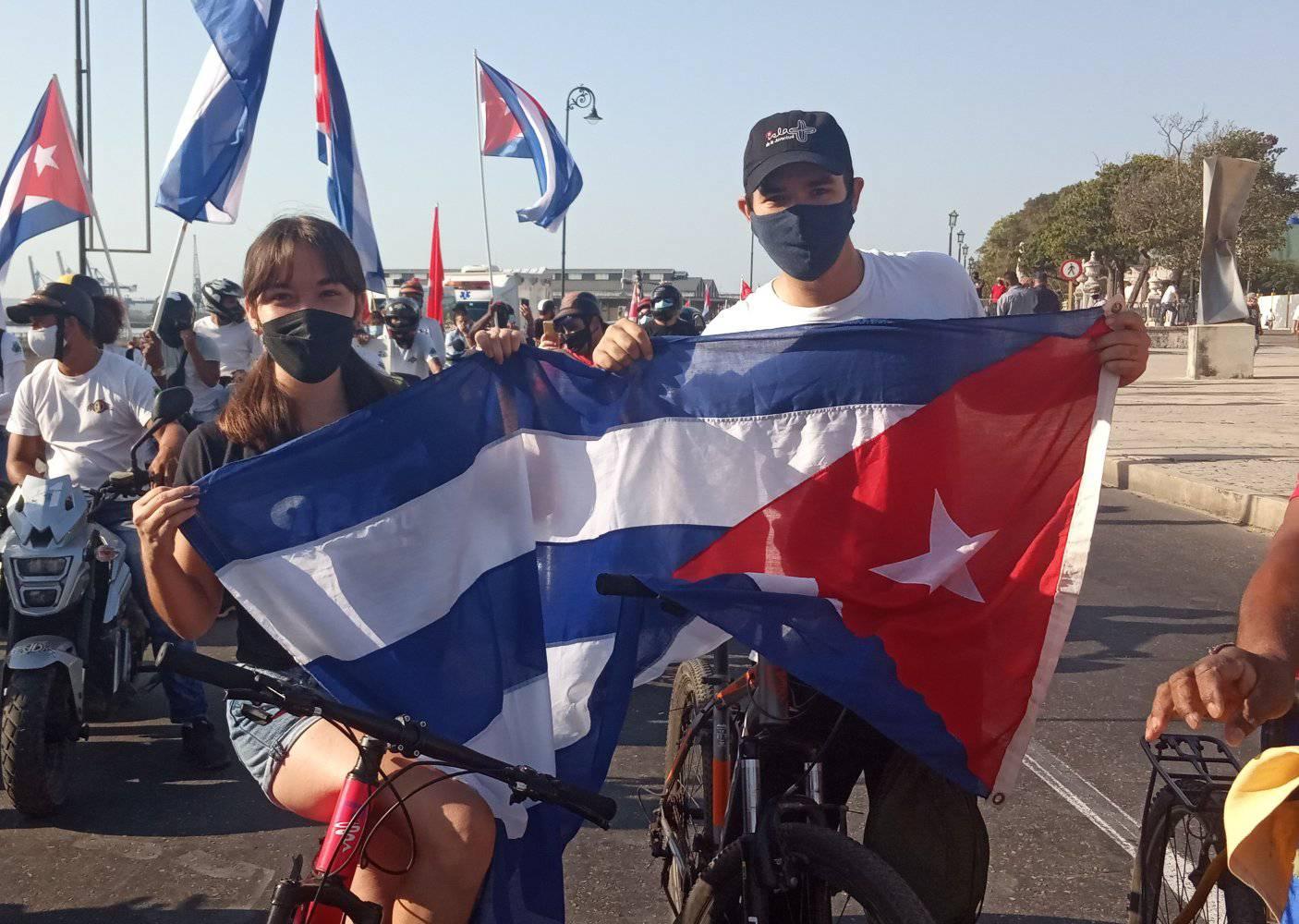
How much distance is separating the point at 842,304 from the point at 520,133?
47.8 feet

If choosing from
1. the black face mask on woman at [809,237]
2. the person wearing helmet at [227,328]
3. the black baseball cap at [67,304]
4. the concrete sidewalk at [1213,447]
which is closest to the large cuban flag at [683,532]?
the black face mask on woman at [809,237]

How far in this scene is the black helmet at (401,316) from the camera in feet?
36.2

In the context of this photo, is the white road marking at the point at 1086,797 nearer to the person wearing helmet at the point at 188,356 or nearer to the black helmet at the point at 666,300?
the person wearing helmet at the point at 188,356

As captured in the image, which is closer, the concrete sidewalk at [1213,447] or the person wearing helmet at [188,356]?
the person wearing helmet at [188,356]

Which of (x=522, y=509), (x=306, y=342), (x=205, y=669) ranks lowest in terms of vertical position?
(x=205, y=669)

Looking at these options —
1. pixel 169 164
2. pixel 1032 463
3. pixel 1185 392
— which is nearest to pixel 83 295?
pixel 169 164

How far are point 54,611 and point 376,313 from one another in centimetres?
1214

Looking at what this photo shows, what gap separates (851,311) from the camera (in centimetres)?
339

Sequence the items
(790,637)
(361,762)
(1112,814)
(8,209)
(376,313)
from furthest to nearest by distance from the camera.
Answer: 1. (376,313)
2. (8,209)
3. (1112,814)
4. (790,637)
5. (361,762)

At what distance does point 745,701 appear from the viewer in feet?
10.7

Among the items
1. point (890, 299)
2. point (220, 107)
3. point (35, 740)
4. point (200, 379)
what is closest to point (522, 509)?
point (890, 299)

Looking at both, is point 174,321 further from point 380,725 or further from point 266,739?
point 380,725

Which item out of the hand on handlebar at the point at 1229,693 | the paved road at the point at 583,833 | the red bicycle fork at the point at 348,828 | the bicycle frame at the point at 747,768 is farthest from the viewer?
the paved road at the point at 583,833

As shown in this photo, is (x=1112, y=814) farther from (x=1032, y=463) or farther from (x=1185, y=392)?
(x=1185, y=392)
